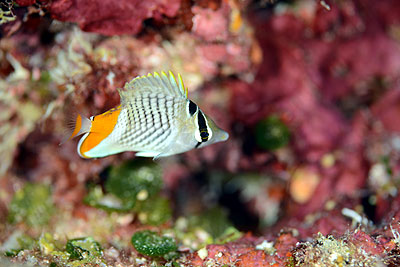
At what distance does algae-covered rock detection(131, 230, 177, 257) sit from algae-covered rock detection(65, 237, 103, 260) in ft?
0.97

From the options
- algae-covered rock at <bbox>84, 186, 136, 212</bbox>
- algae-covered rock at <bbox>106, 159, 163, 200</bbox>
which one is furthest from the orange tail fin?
algae-covered rock at <bbox>84, 186, 136, 212</bbox>

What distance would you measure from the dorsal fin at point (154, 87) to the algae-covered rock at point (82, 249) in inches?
48.8

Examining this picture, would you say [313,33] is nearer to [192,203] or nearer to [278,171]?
[278,171]

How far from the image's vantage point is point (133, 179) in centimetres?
340

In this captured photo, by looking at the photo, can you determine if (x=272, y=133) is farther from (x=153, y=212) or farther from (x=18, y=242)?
(x=18, y=242)

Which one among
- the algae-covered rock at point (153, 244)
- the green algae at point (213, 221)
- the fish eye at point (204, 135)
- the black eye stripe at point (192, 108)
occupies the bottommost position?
the green algae at point (213, 221)

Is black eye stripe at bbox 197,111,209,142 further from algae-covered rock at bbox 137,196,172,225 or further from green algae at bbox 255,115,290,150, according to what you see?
green algae at bbox 255,115,290,150

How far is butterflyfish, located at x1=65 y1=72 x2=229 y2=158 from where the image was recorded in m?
2.04

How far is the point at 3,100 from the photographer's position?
3.24 metres

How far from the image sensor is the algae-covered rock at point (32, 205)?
3.48 m

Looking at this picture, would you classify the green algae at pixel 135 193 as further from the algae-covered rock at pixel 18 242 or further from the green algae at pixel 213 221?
the algae-covered rock at pixel 18 242

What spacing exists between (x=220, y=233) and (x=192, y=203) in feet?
2.64

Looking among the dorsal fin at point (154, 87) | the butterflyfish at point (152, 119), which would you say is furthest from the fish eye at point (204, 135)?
the dorsal fin at point (154, 87)

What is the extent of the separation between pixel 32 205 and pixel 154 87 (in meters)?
2.50
